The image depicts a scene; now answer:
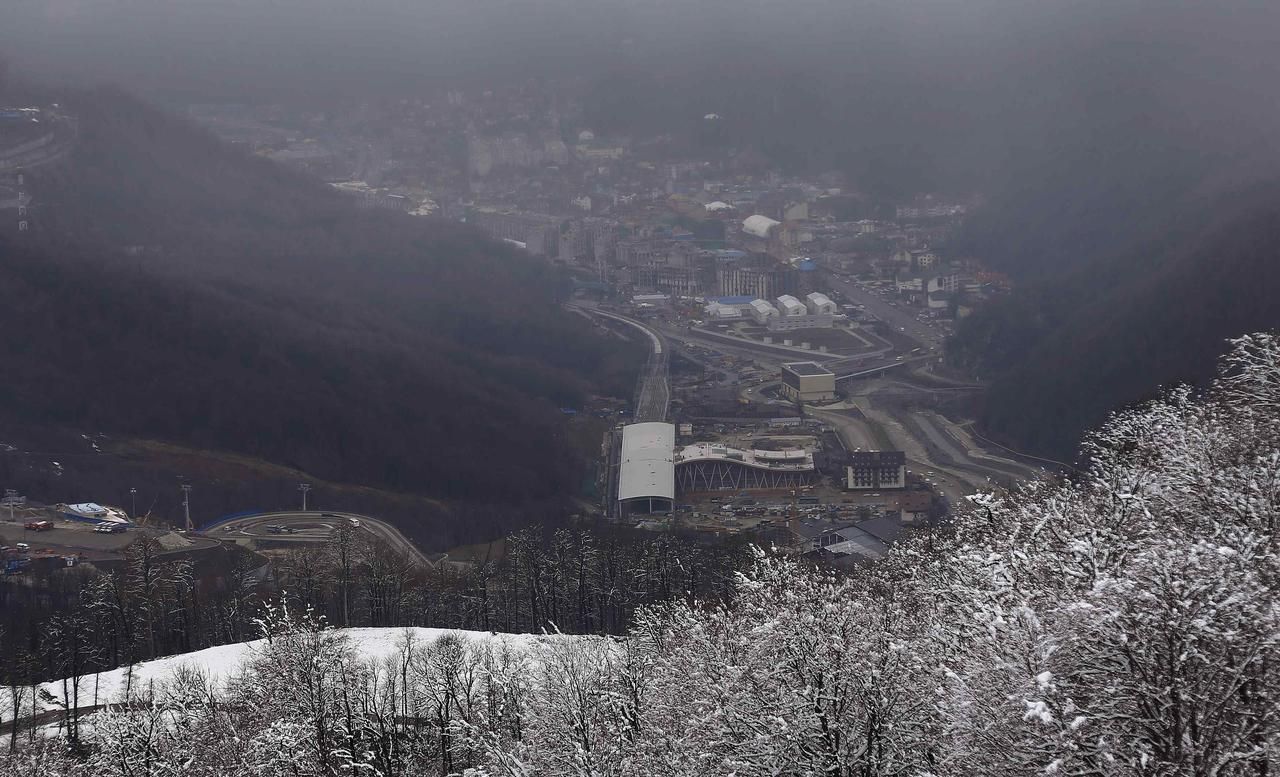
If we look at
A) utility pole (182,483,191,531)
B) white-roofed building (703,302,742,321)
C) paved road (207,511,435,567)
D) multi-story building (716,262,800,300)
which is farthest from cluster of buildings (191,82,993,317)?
utility pole (182,483,191,531)

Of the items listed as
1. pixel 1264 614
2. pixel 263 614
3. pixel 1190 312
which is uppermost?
pixel 1190 312

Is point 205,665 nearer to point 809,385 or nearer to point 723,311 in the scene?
point 809,385

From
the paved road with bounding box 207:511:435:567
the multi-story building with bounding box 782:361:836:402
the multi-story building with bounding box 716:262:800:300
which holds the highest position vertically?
the multi-story building with bounding box 716:262:800:300

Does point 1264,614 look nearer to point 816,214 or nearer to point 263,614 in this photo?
point 263,614

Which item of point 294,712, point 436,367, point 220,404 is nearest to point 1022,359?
point 436,367

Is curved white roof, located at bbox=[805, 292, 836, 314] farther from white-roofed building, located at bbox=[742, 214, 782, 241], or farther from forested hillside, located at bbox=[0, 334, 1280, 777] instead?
forested hillside, located at bbox=[0, 334, 1280, 777]

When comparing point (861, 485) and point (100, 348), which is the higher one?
point (100, 348)

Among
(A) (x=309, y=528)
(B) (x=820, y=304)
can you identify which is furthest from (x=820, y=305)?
(A) (x=309, y=528)

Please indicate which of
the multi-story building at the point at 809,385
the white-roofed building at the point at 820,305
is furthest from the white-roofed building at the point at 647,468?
the white-roofed building at the point at 820,305
